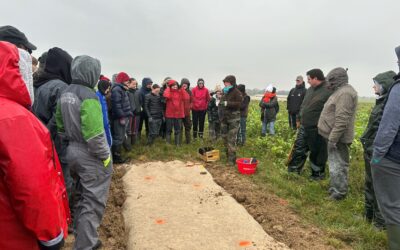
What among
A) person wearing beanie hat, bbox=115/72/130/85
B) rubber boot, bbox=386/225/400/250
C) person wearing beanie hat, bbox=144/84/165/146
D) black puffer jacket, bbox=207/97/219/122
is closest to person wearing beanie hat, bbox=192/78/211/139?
black puffer jacket, bbox=207/97/219/122

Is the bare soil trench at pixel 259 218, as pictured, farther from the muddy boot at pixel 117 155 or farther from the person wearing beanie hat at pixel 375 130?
the muddy boot at pixel 117 155

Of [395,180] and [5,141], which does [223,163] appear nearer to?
[395,180]

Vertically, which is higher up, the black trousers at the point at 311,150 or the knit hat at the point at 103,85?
the knit hat at the point at 103,85

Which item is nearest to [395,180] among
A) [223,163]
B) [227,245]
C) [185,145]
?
[227,245]

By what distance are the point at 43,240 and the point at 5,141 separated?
0.57 metres

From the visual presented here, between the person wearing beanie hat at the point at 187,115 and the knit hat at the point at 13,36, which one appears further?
the person wearing beanie hat at the point at 187,115

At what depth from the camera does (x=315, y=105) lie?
6.15m

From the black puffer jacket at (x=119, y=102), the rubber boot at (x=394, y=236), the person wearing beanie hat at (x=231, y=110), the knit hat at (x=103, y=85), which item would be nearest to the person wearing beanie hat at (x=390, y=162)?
the rubber boot at (x=394, y=236)

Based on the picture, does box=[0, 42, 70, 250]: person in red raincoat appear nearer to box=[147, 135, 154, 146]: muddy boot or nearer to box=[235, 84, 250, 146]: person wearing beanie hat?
box=[147, 135, 154, 146]: muddy boot

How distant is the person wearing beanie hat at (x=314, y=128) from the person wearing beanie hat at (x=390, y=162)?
9.31ft

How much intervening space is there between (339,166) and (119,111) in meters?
4.95

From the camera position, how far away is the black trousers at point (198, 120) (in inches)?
418

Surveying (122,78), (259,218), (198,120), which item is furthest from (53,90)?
(198,120)

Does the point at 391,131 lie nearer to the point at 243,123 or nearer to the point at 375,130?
the point at 375,130
